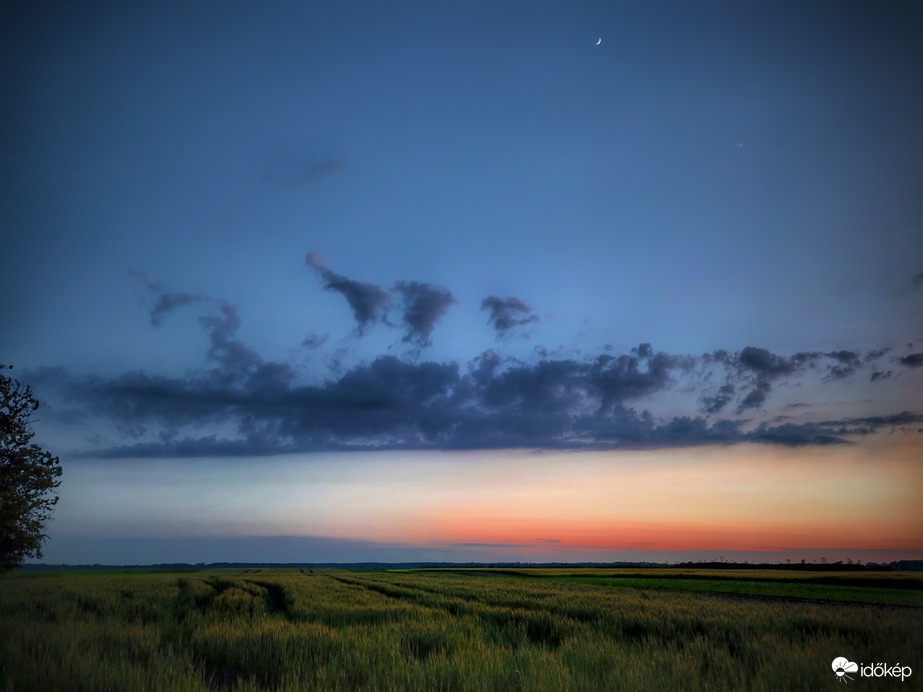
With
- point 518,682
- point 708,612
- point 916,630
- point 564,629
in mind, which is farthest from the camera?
point 708,612

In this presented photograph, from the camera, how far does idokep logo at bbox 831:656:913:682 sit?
545 centimetres

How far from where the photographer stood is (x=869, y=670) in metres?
5.66

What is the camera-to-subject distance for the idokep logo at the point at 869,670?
545 centimetres

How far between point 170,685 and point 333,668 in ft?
6.23

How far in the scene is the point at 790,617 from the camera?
460 inches

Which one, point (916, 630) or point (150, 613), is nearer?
point (916, 630)

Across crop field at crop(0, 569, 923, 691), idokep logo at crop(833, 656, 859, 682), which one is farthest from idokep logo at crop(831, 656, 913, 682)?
crop field at crop(0, 569, 923, 691)

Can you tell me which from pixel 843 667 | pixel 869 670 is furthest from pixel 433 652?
pixel 869 670

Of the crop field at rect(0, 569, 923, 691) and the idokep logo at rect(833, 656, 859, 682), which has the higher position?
the idokep logo at rect(833, 656, 859, 682)

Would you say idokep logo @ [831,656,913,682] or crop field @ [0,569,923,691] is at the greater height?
idokep logo @ [831,656,913,682]

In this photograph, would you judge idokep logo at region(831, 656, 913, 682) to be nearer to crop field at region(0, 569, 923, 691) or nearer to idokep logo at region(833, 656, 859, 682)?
idokep logo at region(833, 656, 859, 682)

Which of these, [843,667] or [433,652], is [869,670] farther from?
[433,652]

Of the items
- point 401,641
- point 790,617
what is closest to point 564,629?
point 401,641

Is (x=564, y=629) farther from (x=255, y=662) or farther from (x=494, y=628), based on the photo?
(x=255, y=662)
